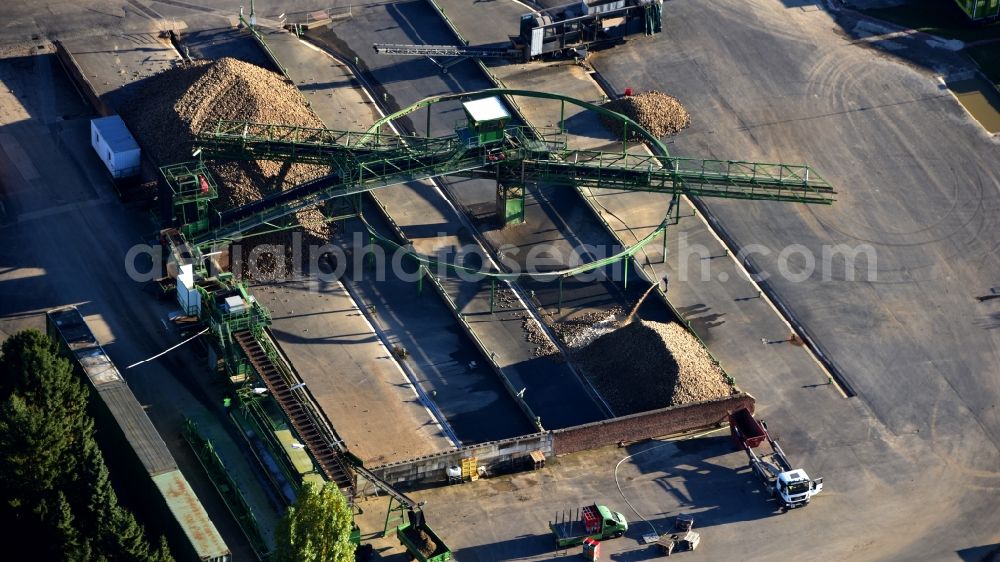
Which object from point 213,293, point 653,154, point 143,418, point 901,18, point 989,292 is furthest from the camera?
point 901,18

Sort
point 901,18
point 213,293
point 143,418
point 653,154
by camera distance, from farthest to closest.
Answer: point 901,18
point 653,154
point 213,293
point 143,418

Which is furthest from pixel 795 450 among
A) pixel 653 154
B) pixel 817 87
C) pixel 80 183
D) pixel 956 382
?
pixel 80 183

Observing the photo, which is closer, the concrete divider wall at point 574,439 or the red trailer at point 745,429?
the concrete divider wall at point 574,439

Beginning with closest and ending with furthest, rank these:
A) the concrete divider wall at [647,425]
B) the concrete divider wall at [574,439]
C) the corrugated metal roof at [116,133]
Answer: the concrete divider wall at [574,439], the concrete divider wall at [647,425], the corrugated metal roof at [116,133]

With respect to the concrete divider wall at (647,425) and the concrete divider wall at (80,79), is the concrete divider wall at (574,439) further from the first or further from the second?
the concrete divider wall at (80,79)

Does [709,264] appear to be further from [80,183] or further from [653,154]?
[80,183]

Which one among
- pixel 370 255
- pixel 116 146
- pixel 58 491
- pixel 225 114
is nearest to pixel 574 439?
pixel 370 255

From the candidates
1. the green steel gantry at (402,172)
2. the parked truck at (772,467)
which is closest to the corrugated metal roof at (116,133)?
the green steel gantry at (402,172)
